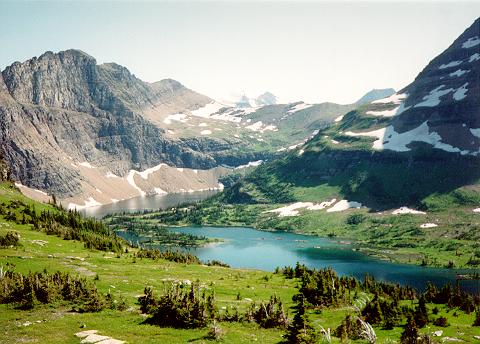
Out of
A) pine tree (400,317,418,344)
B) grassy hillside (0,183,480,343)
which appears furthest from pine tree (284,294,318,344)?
pine tree (400,317,418,344)

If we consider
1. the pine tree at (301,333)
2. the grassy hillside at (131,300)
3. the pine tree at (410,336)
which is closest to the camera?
the pine tree at (301,333)

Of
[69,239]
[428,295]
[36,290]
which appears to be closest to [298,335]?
[36,290]

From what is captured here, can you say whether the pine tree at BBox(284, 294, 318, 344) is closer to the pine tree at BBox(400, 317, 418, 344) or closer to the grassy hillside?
the grassy hillside

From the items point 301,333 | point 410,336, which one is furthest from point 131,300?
point 410,336

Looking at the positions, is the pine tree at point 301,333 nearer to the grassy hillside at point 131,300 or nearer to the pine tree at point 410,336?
the grassy hillside at point 131,300

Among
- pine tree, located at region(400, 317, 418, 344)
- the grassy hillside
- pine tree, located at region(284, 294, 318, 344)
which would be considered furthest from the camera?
the grassy hillside

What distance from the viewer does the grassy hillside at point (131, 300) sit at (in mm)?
46000

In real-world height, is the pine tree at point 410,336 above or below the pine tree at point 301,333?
below

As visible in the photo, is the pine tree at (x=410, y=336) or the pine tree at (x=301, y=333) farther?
the pine tree at (x=410, y=336)

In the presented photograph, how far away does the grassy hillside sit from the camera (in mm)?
46000

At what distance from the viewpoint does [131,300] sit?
59969mm

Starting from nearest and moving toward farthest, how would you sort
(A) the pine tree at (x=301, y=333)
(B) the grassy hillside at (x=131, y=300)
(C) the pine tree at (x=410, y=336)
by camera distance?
(A) the pine tree at (x=301, y=333)
(C) the pine tree at (x=410, y=336)
(B) the grassy hillside at (x=131, y=300)

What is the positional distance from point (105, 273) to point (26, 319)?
103ft

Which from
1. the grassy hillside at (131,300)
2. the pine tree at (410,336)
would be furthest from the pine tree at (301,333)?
the pine tree at (410,336)
